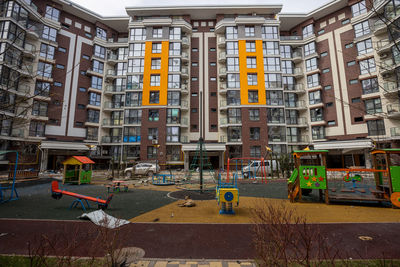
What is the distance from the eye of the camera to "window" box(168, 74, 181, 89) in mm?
32281

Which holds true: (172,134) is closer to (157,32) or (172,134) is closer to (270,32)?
(157,32)

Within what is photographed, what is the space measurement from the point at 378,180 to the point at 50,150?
125ft

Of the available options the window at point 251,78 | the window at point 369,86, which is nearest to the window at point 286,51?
the window at point 251,78

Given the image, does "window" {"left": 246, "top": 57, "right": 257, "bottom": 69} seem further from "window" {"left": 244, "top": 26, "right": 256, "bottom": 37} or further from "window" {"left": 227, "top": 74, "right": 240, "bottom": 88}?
"window" {"left": 244, "top": 26, "right": 256, "bottom": 37}

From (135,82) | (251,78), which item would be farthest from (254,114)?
(135,82)

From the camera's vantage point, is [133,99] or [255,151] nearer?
[255,151]

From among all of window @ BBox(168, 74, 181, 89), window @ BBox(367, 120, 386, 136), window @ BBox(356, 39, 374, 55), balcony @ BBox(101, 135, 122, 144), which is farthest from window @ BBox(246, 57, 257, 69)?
balcony @ BBox(101, 135, 122, 144)

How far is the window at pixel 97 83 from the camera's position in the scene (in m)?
34.5

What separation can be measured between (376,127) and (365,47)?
1278 centimetres

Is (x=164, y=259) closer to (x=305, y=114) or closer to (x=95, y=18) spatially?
(x=305, y=114)

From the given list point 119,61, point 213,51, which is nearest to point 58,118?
point 119,61

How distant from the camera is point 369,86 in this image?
2742 cm

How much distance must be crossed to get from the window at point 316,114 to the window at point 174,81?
80.5 feet

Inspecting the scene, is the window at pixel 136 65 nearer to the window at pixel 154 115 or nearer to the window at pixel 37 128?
the window at pixel 154 115
